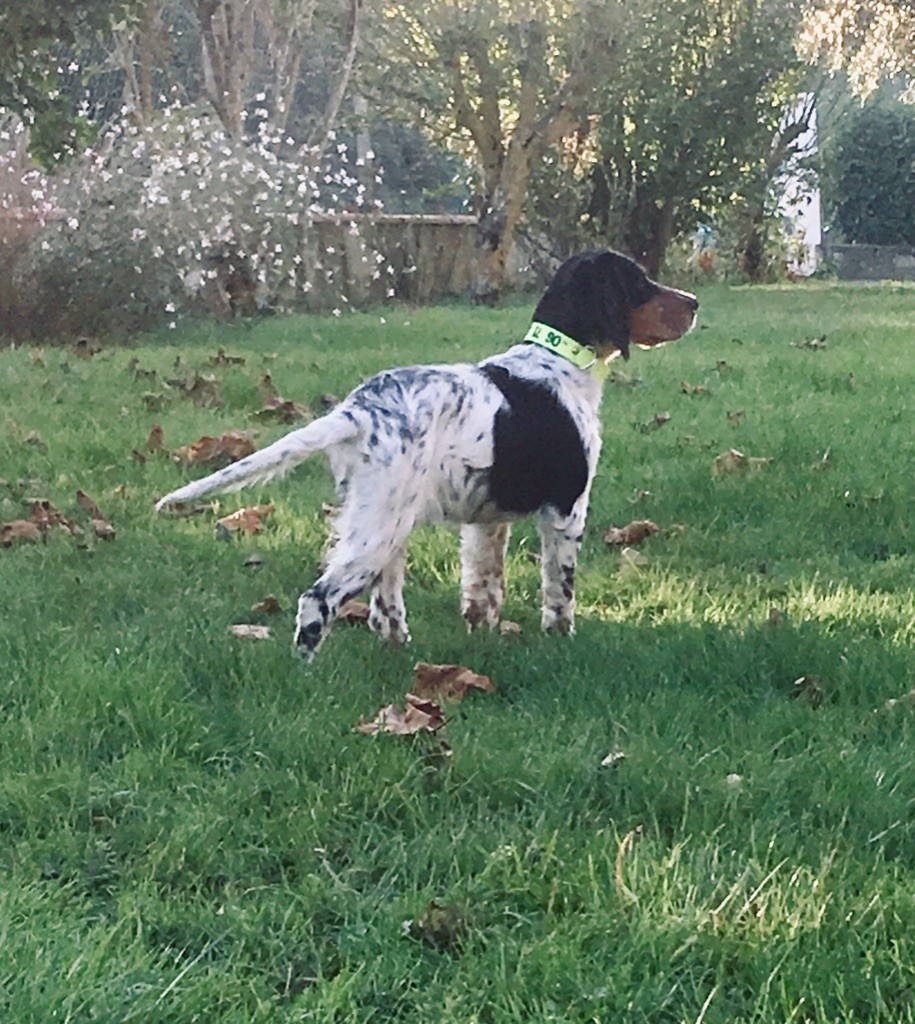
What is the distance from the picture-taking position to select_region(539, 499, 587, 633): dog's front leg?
4.65 m

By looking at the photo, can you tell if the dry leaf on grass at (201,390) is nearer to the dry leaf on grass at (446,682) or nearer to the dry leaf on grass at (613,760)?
the dry leaf on grass at (446,682)

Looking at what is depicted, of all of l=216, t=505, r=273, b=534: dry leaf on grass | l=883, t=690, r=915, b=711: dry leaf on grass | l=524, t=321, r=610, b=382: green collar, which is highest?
l=524, t=321, r=610, b=382: green collar

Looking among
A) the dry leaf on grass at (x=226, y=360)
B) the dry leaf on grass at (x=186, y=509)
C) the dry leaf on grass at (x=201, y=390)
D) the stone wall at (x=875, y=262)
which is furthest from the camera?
the stone wall at (x=875, y=262)

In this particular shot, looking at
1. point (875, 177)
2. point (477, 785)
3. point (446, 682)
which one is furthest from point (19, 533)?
point (875, 177)

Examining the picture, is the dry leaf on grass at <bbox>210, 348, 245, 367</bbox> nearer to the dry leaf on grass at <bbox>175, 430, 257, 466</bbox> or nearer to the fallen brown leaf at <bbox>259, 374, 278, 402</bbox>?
the fallen brown leaf at <bbox>259, 374, 278, 402</bbox>

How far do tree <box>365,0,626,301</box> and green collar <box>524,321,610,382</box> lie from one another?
49.4ft

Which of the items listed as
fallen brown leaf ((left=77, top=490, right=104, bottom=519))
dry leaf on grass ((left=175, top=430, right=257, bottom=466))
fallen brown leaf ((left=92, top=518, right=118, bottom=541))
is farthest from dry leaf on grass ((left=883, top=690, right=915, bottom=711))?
dry leaf on grass ((left=175, top=430, right=257, bottom=466))

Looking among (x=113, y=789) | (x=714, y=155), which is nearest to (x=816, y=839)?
(x=113, y=789)

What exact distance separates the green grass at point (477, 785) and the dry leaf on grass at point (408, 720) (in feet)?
0.17

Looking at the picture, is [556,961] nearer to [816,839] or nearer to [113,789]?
[816,839]

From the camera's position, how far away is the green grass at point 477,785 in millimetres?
2430

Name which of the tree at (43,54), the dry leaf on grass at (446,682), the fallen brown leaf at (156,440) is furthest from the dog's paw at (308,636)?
the tree at (43,54)

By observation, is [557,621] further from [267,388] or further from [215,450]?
[267,388]

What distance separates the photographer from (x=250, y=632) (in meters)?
4.37
